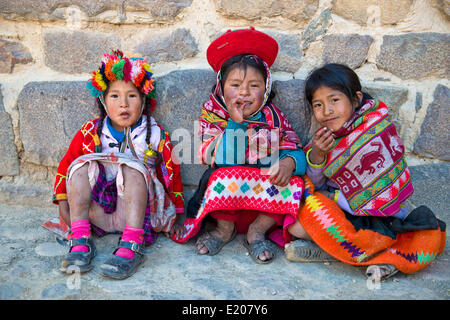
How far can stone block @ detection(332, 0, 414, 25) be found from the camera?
7.04ft

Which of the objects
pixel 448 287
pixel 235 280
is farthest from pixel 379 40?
pixel 235 280

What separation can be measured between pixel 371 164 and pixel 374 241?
1.33ft

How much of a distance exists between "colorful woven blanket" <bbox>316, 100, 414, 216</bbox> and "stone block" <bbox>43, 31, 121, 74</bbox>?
5.05 feet

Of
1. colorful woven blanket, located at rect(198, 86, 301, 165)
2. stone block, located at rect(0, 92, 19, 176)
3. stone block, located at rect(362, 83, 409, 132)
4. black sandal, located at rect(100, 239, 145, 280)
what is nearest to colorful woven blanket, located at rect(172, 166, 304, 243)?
colorful woven blanket, located at rect(198, 86, 301, 165)

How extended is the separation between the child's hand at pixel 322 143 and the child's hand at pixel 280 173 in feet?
0.56

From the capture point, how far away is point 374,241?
184cm

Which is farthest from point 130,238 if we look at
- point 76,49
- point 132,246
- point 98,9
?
point 98,9

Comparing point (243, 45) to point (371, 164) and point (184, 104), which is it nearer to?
point (184, 104)

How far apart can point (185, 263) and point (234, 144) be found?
682 mm

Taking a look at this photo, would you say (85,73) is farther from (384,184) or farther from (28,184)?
(384,184)

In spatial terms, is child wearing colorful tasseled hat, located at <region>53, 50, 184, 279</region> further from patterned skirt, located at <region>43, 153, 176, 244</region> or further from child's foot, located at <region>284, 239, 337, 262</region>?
child's foot, located at <region>284, 239, 337, 262</region>

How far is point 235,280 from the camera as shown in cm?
175

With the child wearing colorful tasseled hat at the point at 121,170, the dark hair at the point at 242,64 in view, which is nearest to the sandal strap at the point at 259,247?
the child wearing colorful tasseled hat at the point at 121,170

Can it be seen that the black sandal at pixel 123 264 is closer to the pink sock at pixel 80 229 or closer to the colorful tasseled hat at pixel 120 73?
the pink sock at pixel 80 229
